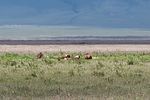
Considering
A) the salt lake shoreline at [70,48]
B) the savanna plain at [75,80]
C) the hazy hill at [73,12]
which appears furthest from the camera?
the hazy hill at [73,12]

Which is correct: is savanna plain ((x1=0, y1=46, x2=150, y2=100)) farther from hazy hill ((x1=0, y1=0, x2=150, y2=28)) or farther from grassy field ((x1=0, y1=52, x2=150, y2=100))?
hazy hill ((x1=0, y1=0, x2=150, y2=28))

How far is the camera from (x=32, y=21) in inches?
3356

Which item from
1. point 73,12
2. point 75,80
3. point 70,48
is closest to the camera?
point 75,80

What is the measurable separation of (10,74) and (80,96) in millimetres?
6160

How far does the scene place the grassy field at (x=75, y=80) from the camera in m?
16.2

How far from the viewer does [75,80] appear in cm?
1977

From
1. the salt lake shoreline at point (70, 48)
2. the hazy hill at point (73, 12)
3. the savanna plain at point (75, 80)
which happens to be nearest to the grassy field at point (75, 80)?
the savanna plain at point (75, 80)

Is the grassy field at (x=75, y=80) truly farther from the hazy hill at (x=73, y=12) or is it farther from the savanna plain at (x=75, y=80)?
the hazy hill at (x=73, y=12)

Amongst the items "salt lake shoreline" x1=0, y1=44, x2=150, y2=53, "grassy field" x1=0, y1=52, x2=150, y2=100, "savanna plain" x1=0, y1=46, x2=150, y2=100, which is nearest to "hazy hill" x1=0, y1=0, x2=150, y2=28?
"salt lake shoreline" x1=0, y1=44, x2=150, y2=53

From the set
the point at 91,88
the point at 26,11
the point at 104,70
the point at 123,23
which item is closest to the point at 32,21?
the point at 26,11

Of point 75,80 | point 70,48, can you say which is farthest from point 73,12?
point 75,80

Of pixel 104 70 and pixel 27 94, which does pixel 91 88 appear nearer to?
pixel 27 94

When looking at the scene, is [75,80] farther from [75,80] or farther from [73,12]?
[73,12]

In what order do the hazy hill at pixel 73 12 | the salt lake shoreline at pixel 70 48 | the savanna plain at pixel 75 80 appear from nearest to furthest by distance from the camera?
1. the savanna plain at pixel 75 80
2. the salt lake shoreline at pixel 70 48
3. the hazy hill at pixel 73 12
